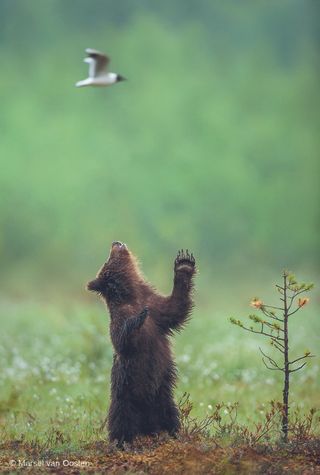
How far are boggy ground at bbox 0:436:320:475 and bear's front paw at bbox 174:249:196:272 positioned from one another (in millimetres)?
1116

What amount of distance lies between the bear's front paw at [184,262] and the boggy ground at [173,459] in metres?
1.12

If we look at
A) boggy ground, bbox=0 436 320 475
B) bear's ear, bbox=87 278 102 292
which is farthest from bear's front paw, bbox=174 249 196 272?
boggy ground, bbox=0 436 320 475

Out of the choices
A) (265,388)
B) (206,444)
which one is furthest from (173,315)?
(265,388)

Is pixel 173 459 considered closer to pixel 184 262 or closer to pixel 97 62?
pixel 184 262

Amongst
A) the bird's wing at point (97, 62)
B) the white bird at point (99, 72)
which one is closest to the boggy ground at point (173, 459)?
the white bird at point (99, 72)

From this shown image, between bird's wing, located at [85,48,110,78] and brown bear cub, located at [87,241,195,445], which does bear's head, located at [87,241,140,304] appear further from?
bird's wing, located at [85,48,110,78]

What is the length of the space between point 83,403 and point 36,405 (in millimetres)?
495

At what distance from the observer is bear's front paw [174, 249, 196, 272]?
559 centimetres

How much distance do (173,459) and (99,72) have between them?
9.17 ft

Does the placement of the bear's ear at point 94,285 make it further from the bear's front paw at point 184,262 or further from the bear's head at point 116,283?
the bear's front paw at point 184,262

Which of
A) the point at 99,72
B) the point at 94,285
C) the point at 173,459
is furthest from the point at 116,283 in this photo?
the point at 99,72

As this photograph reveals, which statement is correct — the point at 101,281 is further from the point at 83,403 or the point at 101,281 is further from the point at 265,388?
the point at 265,388

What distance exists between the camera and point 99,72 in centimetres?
603

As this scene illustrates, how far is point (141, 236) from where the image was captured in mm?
14570
